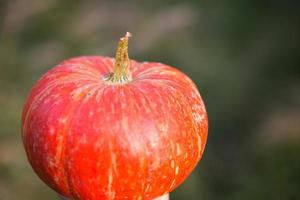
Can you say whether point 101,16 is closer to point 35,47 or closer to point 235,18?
point 35,47

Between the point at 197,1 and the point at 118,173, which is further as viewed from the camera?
the point at 197,1

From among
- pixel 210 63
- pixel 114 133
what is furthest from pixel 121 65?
pixel 210 63

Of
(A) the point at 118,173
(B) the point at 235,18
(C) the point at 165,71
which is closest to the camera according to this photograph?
(A) the point at 118,173

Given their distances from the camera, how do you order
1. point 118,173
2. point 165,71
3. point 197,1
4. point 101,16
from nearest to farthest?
point 118,173, point 165,71, point 197,1, point 101,16

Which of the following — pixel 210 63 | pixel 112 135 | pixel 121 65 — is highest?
pixel 121 65

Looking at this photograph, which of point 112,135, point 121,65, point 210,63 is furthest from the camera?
point 210,63

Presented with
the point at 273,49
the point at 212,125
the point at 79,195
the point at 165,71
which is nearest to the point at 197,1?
the point at 273,49

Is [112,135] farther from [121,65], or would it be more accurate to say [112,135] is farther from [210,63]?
[210,63]
